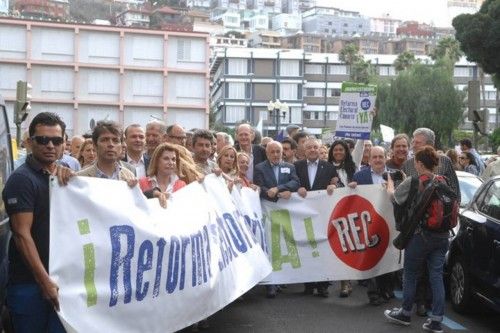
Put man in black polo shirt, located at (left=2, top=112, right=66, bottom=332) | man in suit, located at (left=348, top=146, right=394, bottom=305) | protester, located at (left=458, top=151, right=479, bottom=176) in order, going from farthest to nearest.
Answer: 1. protester, located at (left=458, top=151, right=479, bottom=176)
2. man in suit, located at (left=348, top=146, right=394, bottom=305)
3. man in black polo shirt, located at (left=2, top=112, right=66, bottom=332)

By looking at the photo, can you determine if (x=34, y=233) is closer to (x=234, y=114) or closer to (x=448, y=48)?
(x=448, y=48)

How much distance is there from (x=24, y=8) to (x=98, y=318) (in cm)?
18236

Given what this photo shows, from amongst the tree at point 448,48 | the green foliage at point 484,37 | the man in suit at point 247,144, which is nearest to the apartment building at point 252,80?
the tree at point 448,48

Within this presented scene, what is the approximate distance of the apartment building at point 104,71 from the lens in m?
36.9

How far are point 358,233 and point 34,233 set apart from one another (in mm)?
4969

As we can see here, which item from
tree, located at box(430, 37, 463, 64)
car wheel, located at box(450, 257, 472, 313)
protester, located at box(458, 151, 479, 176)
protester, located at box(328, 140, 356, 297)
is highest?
tree, located at box(430, 37, 463, 64)

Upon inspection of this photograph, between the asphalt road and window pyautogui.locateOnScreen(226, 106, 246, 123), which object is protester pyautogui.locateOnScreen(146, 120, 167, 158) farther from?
window pyautogui.locateOnScreen(226, 106, 246, 123)

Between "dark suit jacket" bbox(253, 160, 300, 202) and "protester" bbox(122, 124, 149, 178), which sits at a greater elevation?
"protester" bbox(122, 124, 149, 178)

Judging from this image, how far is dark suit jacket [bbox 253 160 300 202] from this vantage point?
349 inches

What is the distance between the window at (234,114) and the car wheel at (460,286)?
90239mm

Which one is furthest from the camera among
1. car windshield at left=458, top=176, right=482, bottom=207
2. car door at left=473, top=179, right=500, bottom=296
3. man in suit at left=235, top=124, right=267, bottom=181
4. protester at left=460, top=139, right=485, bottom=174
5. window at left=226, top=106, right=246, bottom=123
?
window at left=226, top=106, right=246, bottom=123

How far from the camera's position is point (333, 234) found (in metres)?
8.77

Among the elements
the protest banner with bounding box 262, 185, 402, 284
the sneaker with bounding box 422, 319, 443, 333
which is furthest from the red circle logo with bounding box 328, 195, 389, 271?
the sneaker with bounding box 422, 319, 443, 333

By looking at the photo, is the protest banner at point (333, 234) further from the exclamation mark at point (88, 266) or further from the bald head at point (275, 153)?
the exclamation mark at point (88, 266)
